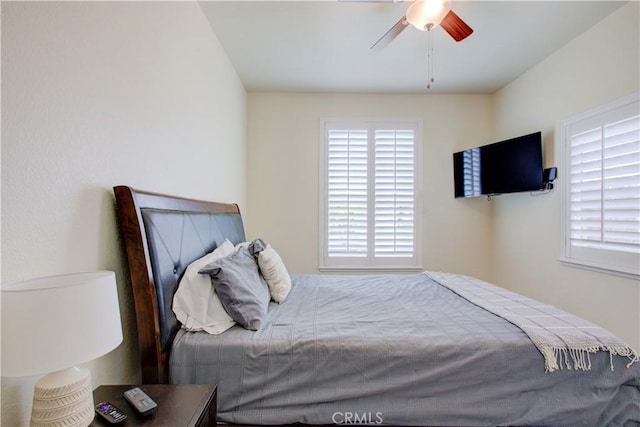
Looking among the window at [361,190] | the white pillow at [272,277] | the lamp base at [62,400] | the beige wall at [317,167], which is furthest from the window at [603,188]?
the lamp base at [62,400]

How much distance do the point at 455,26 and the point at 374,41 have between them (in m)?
0.79

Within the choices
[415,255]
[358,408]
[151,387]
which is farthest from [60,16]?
[415,255]

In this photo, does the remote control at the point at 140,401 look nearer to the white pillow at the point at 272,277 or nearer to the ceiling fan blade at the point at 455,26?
the white pillow at the point at 272,277

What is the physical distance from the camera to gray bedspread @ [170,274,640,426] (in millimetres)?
1274

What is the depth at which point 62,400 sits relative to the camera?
2.42 feet

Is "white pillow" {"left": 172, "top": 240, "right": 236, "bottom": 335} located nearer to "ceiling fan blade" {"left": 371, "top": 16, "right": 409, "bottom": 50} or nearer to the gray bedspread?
the gray bedspread

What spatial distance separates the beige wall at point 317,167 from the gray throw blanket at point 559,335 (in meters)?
1.87

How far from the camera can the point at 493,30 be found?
231 cm

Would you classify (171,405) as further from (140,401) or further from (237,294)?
(237,294)

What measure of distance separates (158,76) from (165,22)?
1.19ft

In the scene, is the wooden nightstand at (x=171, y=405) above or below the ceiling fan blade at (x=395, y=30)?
below

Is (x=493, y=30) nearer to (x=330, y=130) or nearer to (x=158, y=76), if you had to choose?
(x=330, y=130)

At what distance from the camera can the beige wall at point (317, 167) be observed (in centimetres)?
354

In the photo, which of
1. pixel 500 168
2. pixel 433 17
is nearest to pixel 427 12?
pixel 433 17
